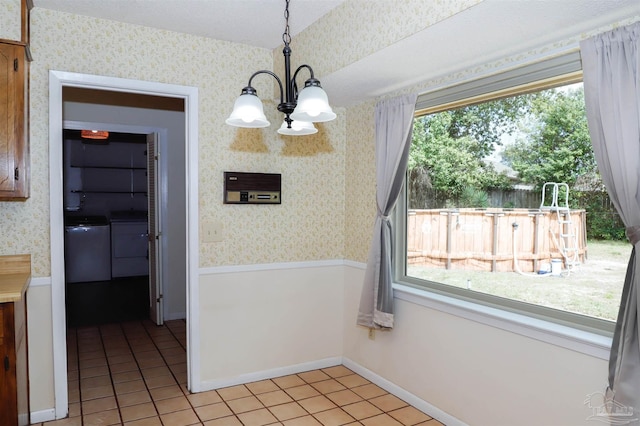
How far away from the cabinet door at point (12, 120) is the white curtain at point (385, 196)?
89.4 inches

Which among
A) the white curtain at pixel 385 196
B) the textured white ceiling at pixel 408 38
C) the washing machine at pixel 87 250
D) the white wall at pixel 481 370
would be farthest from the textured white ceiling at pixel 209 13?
the washing machine at pixel 87 250

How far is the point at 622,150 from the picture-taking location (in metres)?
1.85

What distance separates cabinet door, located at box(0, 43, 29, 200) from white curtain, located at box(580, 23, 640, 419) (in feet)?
9.77

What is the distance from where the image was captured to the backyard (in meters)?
2.08

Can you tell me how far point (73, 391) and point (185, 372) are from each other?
31.8 inches

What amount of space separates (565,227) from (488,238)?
19.3 inches

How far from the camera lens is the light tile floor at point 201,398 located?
9.34 ft

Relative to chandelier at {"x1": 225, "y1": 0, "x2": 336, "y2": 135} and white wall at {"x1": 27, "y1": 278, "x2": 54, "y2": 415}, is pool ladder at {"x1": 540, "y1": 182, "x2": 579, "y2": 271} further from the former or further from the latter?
white wall at {"x1": 27, "y1": 278, "x2": 54, "y2": 415}

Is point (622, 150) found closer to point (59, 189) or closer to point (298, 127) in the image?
point (298, 127)

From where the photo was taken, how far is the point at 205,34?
3.19 m

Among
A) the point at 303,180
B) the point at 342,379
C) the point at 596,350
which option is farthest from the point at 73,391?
the point at 596,350

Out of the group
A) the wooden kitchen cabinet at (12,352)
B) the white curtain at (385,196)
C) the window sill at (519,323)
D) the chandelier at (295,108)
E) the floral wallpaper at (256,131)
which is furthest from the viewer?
the white curtain at (385,196)

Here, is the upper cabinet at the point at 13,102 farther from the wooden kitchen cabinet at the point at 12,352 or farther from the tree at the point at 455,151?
the tree at the point at 455,151

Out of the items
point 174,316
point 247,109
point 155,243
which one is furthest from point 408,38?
point 174,316
